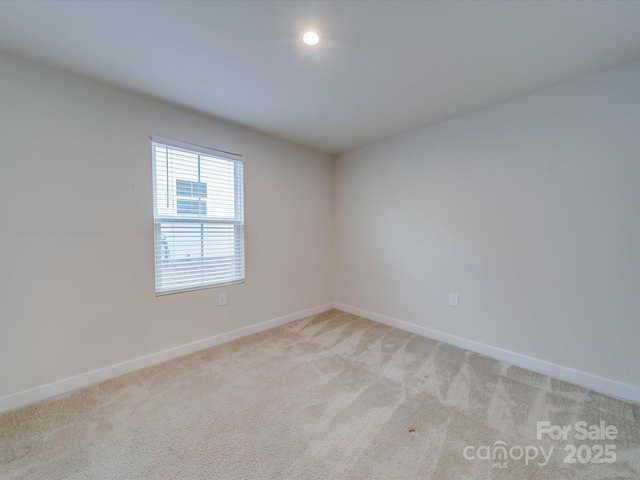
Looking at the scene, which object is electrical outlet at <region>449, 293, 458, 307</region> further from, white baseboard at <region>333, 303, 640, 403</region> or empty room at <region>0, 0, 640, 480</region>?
white baseboard at <region>333, 303, 640, 403</region>

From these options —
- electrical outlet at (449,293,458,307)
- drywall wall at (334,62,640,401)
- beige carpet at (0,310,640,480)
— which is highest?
drywall wall at (334,62,640,401)

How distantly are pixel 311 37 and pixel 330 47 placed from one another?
14 centimetres

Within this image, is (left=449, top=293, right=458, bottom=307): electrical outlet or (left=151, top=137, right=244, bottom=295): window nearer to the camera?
(left=151, top=137, right=244, bottom=295): window

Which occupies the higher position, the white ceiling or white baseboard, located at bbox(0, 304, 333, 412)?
the white ceiling

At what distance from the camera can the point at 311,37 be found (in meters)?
1.53

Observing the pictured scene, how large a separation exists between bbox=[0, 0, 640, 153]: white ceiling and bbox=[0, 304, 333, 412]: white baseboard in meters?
2.21

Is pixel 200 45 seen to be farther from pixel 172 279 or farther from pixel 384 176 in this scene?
pixel 384 176

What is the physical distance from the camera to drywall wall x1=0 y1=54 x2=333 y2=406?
5.62ft

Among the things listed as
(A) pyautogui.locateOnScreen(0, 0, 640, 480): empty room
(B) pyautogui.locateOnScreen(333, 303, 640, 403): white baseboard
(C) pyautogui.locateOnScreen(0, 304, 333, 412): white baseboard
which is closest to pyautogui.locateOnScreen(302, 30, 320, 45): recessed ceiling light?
(A) pyautogui.locateOnScreen(0, 0, 640, 480): empty room

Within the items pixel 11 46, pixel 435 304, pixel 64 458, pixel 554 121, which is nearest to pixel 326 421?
pixel 64 458

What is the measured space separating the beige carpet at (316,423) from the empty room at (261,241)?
1 centimetres

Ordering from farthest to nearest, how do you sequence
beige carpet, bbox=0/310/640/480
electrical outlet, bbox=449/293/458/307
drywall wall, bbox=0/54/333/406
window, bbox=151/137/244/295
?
electrical outlet, bbox=449/293/458/307, window, bbox=151/137/244/295, drywall wall, bbox=0/54/333/406, beige carpet, bbox=0/310/640/480

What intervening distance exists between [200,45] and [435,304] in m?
2.98

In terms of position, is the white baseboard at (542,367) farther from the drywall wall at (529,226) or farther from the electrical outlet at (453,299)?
the electrical outlet at (453,299)
